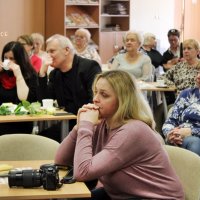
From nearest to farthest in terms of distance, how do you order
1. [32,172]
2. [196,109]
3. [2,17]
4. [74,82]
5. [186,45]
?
[32,172] < [196,109] < [74,82] < [186,45] < [2,17]

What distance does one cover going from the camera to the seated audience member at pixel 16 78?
16.2 ft

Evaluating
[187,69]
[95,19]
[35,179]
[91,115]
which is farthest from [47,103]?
[95,19]

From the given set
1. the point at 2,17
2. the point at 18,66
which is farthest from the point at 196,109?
the point at 2,17

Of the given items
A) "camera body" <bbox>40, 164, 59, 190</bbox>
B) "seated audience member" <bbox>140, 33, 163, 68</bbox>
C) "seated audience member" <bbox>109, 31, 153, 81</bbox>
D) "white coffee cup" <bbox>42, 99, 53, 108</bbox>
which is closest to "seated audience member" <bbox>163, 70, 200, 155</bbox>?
"white coffee cup" <bbox>42, 99, 53, 108</bbox>

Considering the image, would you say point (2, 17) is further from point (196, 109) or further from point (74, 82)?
point (196, 109)

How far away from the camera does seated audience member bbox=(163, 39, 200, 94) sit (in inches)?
245

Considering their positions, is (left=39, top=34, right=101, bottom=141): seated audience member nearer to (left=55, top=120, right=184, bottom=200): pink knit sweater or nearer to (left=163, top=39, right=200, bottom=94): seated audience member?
(left=163, top=39, right=200, bottom=94): seated audience member

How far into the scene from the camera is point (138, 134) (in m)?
2.46

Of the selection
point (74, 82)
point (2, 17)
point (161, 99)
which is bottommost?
point (161, 99)

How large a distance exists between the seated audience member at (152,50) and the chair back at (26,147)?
5.38 metres

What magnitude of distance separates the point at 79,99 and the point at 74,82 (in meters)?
0.17

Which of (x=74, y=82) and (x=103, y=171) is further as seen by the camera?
(x=74, y=82)

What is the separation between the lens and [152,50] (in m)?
8.59

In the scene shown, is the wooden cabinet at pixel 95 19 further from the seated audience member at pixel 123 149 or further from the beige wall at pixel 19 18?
the seated audience member at pixel 123 149
